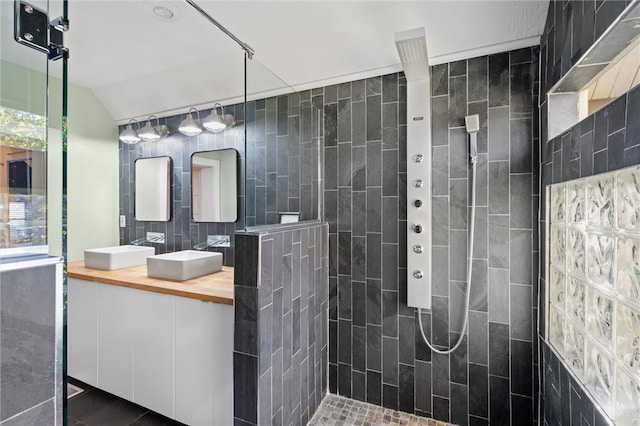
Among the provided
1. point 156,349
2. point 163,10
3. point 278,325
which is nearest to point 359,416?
point 278,325

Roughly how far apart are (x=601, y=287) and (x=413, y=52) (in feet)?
4.41

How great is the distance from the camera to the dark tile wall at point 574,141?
3.07ft

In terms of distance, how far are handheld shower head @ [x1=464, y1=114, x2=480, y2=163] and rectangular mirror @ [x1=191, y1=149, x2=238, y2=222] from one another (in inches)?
69.2

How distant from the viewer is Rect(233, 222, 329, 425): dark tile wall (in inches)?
53.4

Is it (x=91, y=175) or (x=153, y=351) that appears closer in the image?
(x=153, y=351)

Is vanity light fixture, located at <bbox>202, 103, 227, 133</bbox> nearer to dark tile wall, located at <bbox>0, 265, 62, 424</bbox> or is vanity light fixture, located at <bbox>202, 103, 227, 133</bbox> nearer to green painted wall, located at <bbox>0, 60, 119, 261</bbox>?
green painted wall, located at <bbox>0, 60, 119, 261</bbox>

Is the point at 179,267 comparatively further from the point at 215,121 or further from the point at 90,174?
the point at 90,174

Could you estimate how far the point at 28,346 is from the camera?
26.5 inches

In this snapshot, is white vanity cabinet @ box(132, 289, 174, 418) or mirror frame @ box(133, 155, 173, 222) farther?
mirror frame @ box(133, 155, 173, 222)

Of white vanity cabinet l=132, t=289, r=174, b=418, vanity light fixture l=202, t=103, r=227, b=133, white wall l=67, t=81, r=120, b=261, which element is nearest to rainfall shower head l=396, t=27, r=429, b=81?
vanity light fixture l=202, t=103, r=227, b=133

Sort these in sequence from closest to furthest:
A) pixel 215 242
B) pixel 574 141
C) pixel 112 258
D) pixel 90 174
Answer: pixel 574 141, pixel 112 258, pixel 215 242, pixel 90 174

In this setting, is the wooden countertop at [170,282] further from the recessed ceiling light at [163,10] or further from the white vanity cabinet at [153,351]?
the recessed ceiling light at [163,10]

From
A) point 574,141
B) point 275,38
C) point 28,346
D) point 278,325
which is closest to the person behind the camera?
point 28,346

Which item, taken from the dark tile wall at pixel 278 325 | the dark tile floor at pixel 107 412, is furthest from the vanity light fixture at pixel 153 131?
the dark tile floor at pixel 107 412
